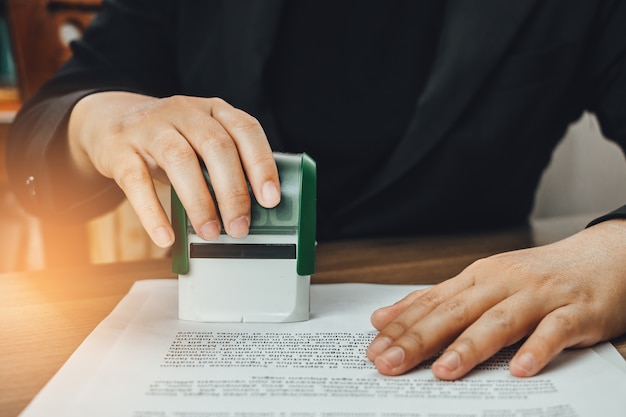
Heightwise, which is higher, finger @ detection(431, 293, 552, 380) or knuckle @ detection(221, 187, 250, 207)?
knuckle @ detection(221, 187, 250, 207)

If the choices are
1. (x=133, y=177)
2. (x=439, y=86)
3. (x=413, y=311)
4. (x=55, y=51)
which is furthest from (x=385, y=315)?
(x=55, y=51)

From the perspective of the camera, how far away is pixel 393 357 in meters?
0.36

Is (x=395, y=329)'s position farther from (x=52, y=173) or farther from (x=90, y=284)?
(x=52, y=173)

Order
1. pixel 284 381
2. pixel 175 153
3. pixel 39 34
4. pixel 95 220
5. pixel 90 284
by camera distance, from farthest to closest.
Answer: pixel 39 34 → pixel 95 220 → pixel 90 284 → pixel 175 153 → pixel 284 381

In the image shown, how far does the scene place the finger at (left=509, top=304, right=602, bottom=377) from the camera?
358 mm

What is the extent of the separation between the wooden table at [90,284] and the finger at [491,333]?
0.24 feet

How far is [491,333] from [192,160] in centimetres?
26

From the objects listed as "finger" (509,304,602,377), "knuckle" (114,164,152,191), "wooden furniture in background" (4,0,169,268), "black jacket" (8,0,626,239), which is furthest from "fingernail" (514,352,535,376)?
"wooden furniture in background" (4,0,169,268)

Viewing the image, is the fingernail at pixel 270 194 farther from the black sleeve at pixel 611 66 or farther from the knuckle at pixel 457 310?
the black sleeve at pixel 611 66

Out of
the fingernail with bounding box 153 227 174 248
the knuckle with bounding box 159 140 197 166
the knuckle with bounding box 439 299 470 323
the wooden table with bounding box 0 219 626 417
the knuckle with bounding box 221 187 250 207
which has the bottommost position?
the wooden table with bounding box 0 219 626 417

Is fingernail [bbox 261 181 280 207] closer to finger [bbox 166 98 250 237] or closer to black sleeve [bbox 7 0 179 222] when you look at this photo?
finger [bbox 166 98 250 237]

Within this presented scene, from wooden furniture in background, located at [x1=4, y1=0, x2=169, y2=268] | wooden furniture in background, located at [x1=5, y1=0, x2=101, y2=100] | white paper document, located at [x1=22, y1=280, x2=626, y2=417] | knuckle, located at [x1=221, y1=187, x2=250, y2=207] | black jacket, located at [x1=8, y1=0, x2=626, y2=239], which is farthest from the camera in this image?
wooden furniture in background, located at [x1=5, y1=0, x2=101, y2=100]

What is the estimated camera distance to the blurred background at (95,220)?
1.15 metres

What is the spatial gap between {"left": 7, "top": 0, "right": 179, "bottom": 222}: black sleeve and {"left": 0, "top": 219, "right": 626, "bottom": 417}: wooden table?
0.41ft
